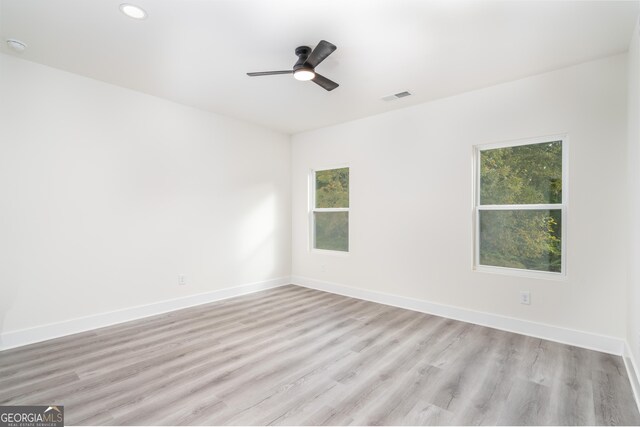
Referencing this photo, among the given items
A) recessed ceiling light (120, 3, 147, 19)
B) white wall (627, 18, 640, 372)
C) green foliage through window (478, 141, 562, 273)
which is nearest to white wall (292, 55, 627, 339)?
green foliage through window (478, 141, 562, 273)

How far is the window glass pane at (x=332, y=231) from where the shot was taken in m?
4.96

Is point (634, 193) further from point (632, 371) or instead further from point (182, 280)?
point (182, 280)

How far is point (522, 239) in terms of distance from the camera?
10.9ft

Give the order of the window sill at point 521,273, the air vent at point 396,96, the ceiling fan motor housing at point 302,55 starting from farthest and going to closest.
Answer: the air vent at point 396,96, the window sill at point 521,273, the ceiling fan motor housing at point 302,55

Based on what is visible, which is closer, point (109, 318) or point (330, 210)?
point (109, 318)

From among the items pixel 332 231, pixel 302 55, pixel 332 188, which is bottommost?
pixel 332 231

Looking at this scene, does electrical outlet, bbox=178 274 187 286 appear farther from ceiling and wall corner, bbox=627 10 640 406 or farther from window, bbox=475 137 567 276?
ceiling and wall corner, bbox=627 10 640 406

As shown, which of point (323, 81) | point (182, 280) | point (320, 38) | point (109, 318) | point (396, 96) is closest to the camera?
point (320, 38)

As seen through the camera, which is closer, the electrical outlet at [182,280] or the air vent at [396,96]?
the air vent at [396,96]

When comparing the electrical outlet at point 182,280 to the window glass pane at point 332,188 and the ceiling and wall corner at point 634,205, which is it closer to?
the window glass pane at point 332,188

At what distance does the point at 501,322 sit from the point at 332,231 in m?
2.70

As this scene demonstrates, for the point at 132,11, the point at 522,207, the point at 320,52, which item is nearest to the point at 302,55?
the point at 320,52

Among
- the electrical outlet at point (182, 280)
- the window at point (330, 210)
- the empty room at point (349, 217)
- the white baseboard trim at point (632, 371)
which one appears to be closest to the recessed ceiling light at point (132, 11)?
the empty room at point (349, 217)

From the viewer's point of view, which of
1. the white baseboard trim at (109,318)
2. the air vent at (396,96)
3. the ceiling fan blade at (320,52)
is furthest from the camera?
the air vent at (396,96)
